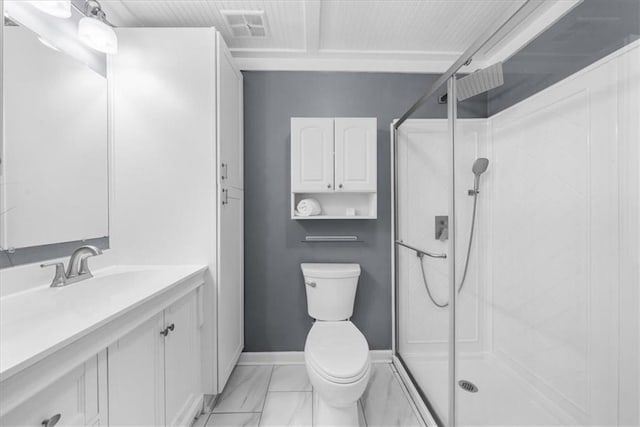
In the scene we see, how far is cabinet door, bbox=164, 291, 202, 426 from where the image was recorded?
120cm

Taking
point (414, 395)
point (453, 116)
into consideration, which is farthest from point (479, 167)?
point (414, 395)

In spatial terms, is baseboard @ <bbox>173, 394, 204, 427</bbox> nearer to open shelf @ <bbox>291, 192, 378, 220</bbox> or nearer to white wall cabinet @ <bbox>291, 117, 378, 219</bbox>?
white wall cabinet @ <bbox>291, 117, 378, 219</bbox>

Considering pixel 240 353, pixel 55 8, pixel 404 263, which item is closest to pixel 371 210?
pixel 404 263

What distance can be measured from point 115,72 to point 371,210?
68.6 inches

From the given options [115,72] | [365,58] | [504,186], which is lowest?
[504,186]

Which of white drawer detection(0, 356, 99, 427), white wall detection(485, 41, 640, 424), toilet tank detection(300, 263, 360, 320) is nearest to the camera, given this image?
white drawer detection(0, 356, 99, 427)

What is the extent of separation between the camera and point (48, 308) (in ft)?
3.29

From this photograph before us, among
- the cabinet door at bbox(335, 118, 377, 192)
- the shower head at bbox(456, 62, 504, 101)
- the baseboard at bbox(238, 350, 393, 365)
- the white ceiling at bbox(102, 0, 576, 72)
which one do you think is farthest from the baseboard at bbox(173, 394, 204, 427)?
the white ceiling at bbox(102, 0, 576, 72)

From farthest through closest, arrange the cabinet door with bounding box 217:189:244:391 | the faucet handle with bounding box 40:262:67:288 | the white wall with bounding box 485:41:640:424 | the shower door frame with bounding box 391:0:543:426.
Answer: the cabinet door with bounding box 217:189:244:391
the faucet handle with bounding box 40:262:67:288
the white wall with bounding box 485:41:640:424
the shower door frame with bounding box 391:0:543:426

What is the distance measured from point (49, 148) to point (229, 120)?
0.86m

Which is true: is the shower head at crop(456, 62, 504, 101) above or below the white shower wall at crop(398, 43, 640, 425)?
above

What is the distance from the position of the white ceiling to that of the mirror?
591 mm

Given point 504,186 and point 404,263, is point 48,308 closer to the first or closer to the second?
point 404,263

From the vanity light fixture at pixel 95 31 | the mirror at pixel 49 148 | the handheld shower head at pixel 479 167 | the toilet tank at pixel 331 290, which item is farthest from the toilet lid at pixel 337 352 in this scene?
the vanity light fixture at pixel 95 31
